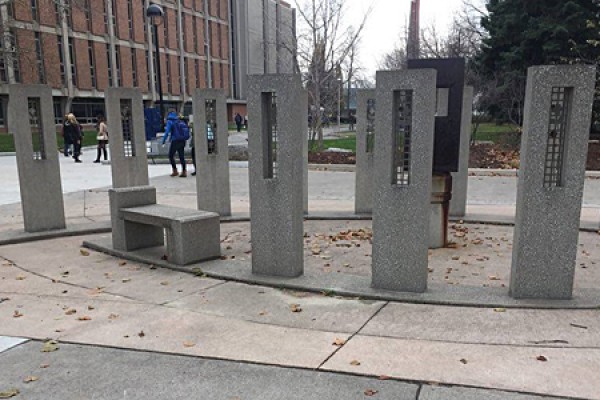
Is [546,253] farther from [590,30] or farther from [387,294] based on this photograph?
[590,30]

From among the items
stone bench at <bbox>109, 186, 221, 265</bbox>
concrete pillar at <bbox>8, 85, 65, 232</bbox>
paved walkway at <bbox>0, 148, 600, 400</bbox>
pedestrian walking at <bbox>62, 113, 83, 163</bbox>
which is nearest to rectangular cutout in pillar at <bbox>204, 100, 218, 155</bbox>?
stone bench at <bbox>109, 186, 221, 265</bbox>

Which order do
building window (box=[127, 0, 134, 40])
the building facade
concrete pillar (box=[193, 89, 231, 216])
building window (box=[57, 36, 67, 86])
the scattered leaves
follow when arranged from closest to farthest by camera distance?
the scattered leaves
concrete pillar (box=[193, 89, 231, 216])
the building facade
building window (box=[57, 36, 67, 86])
building window (box=[127, 0, 134, 40])

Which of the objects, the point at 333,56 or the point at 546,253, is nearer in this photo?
the point at 546,253

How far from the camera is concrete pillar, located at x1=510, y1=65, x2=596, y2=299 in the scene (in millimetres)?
4449

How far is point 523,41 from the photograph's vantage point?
949 inches

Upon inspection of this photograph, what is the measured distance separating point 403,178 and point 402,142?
36cm

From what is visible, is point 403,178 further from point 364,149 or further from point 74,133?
point 74,133

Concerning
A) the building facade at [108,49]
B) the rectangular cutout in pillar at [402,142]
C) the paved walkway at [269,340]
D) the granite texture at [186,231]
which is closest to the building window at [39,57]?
the building facade at [108,49]

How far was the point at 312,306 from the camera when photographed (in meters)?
4.86

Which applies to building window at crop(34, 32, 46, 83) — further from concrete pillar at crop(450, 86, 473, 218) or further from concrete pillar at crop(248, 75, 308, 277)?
concrete pillar at crop(248, 75, 308, 277)

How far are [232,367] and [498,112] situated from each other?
27.8 meters

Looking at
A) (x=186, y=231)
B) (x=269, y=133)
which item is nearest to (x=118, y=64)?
(x=186, y=231)

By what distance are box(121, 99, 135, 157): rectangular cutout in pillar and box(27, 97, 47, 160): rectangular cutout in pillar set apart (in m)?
1.59

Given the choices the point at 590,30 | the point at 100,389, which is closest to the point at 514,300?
the point at 100,389
